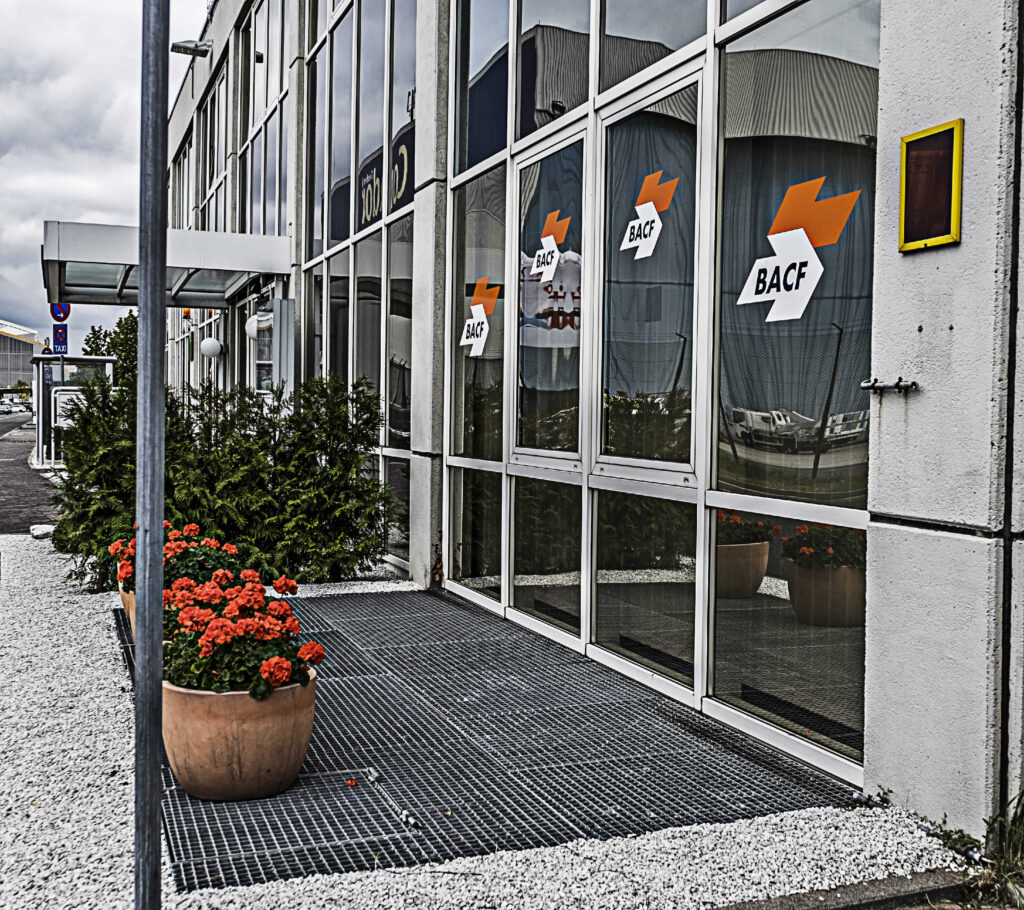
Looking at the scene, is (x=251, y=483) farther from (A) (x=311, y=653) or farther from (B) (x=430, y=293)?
(A) (x=311, y=653)

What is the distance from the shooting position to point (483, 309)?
27.9 feet

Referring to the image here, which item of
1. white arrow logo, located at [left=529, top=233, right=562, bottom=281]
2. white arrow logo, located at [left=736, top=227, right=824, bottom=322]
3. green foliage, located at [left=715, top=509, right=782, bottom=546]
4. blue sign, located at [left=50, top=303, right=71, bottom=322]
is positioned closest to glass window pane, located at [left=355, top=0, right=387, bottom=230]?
white arrow logo, located at [left=529, top=233, right=562, bottom=281]

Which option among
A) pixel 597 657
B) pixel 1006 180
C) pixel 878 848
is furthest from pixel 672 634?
pixel 1006 180

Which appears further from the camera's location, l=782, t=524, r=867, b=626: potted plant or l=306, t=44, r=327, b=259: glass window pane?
l=306, t=44, r=327, b=259: glass window pane

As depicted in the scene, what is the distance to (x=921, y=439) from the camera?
3.94 meters

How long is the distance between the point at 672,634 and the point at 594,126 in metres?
3.20

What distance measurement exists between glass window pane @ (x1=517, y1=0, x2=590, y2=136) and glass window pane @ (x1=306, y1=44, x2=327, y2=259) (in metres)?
6.09

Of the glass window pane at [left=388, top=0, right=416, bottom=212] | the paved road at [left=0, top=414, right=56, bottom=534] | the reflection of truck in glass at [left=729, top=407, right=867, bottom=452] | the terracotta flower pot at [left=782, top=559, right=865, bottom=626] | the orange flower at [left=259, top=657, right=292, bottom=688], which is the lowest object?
the paved road at [left=0, top=414, right=56, bottom=534]

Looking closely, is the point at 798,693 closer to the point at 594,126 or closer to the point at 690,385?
→ the point at 690,385

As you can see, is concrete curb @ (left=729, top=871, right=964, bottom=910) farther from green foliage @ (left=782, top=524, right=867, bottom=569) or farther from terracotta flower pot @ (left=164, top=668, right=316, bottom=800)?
terracotta flower pot @ (left=164, top=668, right=316, bottom=800)

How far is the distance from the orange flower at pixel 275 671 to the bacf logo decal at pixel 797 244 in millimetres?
2733

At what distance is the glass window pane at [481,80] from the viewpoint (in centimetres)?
824

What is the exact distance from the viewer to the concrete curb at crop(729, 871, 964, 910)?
3340 millimetres

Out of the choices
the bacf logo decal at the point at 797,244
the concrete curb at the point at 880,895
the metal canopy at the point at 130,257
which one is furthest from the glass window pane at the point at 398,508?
the concrete curb at the point at 880,895
